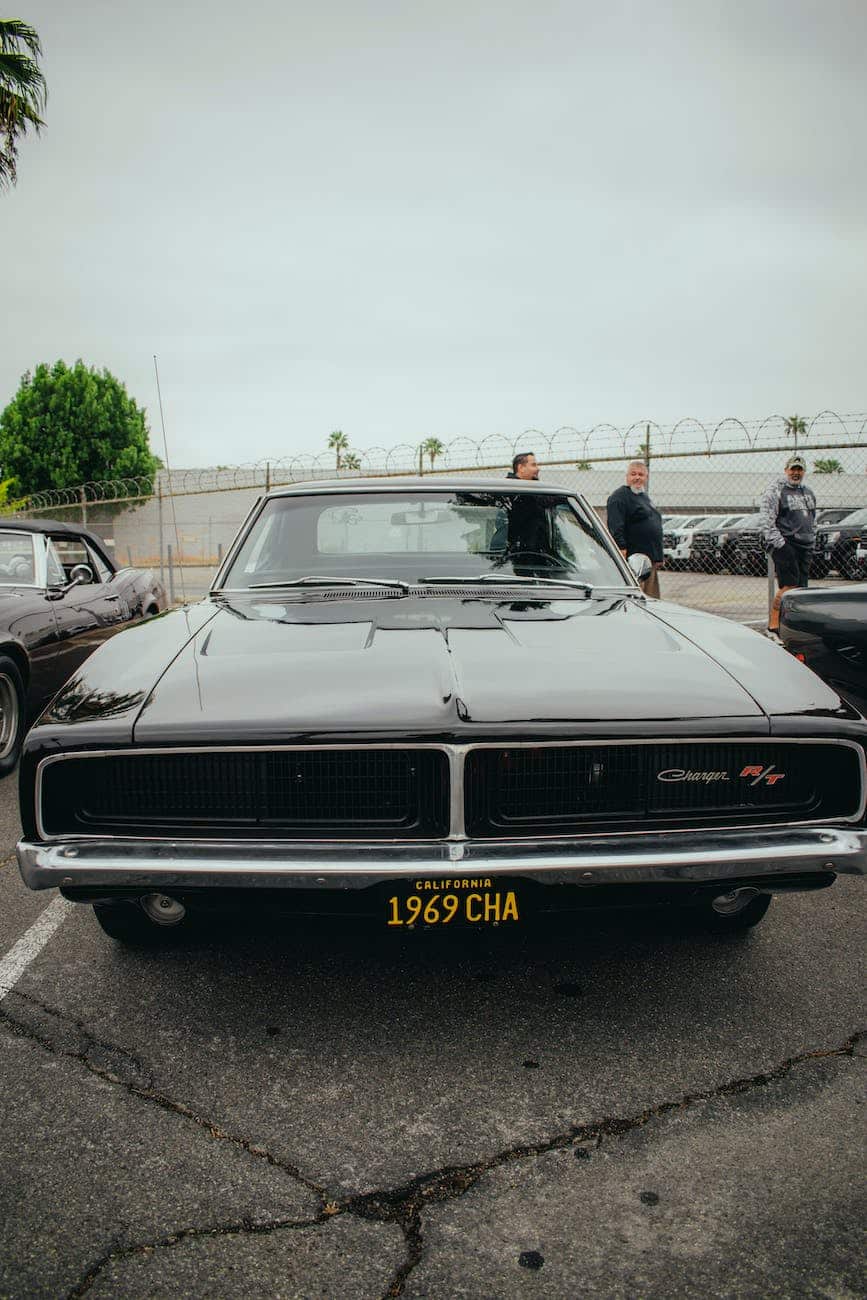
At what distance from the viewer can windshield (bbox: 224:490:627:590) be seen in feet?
12.0

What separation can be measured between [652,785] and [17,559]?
4676 millimetres

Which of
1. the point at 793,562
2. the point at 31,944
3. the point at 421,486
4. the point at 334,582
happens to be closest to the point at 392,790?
the point at 334,582

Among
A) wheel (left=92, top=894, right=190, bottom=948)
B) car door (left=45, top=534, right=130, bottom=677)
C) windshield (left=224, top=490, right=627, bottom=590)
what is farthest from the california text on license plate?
car door (left=45, top=534, right=130, bottom=677)

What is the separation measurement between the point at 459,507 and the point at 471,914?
2.01 metres

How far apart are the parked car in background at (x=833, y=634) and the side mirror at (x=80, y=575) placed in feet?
13.6

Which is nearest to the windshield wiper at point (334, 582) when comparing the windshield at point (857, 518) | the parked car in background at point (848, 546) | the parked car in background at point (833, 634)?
the parked car in background at point (833, 634)

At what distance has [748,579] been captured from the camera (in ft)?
55.6

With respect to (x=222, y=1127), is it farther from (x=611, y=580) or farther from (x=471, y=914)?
(x=611, y=580)

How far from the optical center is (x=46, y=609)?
557 centimetres

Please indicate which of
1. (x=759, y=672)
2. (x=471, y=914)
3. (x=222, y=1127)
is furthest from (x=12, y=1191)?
(x=759, y=672)

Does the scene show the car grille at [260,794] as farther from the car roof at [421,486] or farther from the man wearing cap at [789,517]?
the man wearing cap at [789,517]

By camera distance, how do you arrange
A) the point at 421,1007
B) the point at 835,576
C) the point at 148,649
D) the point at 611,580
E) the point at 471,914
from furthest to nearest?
the point at 835,576, the point at 611,580, the point at 148,649, the point at 421,1007, the point at 471,914

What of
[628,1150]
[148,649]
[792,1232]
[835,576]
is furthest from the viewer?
[835,576]

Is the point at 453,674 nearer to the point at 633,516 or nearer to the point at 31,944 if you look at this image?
the point at 31,944
